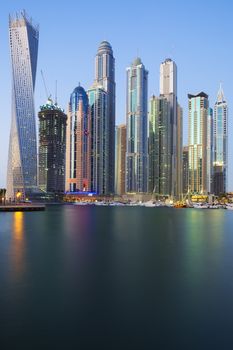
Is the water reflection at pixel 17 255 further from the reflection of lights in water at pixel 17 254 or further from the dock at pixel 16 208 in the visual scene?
the dock at pixel 16 208

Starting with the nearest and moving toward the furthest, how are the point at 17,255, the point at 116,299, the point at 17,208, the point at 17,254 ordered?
the point at 116,299 → the point at 17,255 → the point at 17,254 → the point at 17,208

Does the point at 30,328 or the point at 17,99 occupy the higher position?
A: the point at 17,99

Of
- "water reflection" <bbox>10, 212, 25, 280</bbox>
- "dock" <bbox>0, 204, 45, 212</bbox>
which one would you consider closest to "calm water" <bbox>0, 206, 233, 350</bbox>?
"water reflection" <bbox>10, 212, 25, 280</bbox>

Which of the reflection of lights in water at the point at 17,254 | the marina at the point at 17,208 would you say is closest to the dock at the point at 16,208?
the marina at the point at 17,208

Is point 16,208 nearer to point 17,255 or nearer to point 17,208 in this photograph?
point 17,208

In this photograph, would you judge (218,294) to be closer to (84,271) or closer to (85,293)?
(85,293)

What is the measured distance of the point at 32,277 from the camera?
31.9 meters

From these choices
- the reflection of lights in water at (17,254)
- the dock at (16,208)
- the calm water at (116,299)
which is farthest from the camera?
the dock at (16,208)

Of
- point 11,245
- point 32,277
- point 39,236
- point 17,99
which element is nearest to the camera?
point 32,277

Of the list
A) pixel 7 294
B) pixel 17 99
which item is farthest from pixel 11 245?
pixel 17 99

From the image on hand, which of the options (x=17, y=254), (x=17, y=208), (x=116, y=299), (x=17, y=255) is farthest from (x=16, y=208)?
(x=116, y=299)

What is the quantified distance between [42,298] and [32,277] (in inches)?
280

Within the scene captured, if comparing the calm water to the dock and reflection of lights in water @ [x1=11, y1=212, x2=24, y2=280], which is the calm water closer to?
reflection of lights in water @ [x1=11, y1=212, x2=24, y2=280]

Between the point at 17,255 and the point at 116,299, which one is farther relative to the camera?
the point at 17,255
